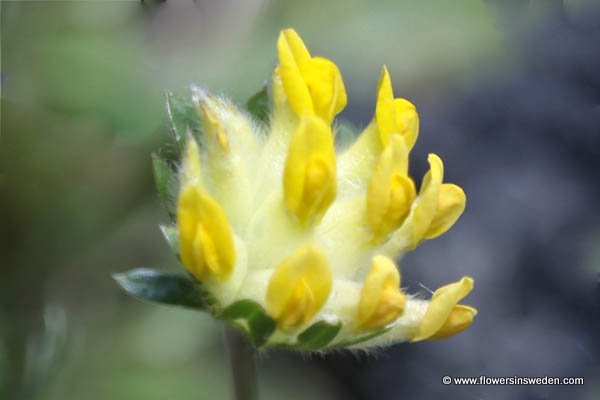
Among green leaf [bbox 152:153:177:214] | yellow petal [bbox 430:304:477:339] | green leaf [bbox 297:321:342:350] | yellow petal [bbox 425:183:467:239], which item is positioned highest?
yellow petal [bbox 425:183:467:239]

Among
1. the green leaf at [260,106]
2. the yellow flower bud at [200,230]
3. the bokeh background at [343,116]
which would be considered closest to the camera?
the yellow flower bud at [200,230]

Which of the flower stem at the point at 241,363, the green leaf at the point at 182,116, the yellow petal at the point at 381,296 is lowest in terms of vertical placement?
the flower stem at the point at 241,363

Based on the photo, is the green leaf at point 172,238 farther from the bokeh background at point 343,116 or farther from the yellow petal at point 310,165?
the bokeh background at point 343,116

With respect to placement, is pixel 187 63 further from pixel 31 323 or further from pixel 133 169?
pixel 31 323

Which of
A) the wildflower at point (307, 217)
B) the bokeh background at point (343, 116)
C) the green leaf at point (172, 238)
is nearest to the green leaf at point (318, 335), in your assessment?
the wildflower at point (307, 217)

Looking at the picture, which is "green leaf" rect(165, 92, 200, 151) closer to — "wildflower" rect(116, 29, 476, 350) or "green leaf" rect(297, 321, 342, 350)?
"wildflower" rect(116, 29, 476, 350)

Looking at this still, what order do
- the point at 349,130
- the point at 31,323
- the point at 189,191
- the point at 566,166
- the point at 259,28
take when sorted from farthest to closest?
the point at 566,166
the point at 259,28
the point at 31,323
the point at 349,130
the point at 189,191

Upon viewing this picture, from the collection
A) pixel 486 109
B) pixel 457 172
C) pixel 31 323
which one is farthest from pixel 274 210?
pixel 486 109

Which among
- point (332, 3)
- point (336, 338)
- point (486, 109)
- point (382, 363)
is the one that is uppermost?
point (332, 3)

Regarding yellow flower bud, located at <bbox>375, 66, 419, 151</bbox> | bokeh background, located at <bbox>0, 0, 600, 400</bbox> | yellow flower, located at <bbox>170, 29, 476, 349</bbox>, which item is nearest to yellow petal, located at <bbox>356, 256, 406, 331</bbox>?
yellow flower, located at <bbox>170, 29, 476, 349</bbox>
